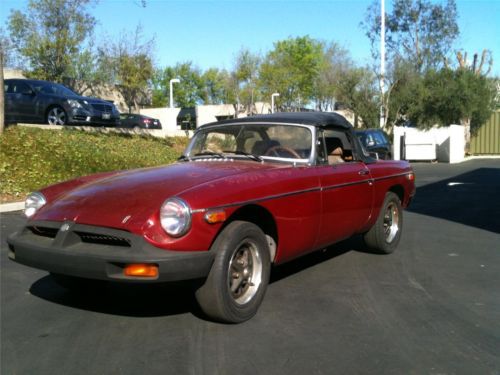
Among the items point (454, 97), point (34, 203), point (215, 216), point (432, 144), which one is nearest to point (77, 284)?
point (34, 203)

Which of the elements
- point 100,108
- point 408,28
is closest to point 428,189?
point 100,108

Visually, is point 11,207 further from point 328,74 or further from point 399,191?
point 328,74

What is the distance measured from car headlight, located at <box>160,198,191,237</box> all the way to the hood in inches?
3.2

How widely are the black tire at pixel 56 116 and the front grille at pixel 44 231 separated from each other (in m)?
11.8

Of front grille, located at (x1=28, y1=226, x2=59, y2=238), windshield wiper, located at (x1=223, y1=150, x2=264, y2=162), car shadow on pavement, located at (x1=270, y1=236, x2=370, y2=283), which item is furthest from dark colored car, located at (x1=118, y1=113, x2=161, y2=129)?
front grille, located at (x1=28, y1=226, x2=59, y2=238)

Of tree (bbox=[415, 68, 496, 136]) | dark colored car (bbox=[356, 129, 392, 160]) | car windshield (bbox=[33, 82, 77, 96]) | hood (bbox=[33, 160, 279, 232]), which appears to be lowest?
hood (bbox=[33, 160, 279, 232])

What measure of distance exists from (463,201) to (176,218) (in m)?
8.85

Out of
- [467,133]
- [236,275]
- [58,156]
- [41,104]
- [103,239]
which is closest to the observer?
[103,239]

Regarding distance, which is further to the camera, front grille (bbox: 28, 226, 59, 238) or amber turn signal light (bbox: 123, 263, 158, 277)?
front grille (bbox: 28, 226, 59, 238)

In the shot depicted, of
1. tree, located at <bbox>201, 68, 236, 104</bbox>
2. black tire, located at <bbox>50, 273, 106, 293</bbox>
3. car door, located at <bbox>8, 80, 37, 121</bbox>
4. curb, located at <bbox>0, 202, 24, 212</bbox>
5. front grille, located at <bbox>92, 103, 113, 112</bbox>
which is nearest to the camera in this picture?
black tire, located at <bbox>50, 273, 106, 293</bbox>

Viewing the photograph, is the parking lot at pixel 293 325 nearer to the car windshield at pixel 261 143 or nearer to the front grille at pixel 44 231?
the front grille at pixel 44 231

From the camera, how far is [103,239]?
3.62 metres

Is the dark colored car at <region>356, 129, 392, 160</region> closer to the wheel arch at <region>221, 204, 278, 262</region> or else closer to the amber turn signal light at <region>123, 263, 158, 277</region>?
the wheel arch at <region>221, 204, 278, 262</region>

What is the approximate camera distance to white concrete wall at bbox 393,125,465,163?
83.2ft
